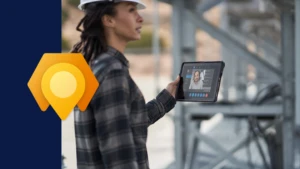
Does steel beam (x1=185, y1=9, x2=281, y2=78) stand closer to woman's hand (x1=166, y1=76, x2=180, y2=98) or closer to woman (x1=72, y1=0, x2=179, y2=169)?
woman's hand (x1=166, y1=76, x2=180, y2=98)

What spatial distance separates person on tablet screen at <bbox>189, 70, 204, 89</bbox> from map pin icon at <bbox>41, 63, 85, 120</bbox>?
612 millimetres

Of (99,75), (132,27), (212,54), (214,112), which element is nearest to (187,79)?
(132,27)

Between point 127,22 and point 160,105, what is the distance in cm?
46

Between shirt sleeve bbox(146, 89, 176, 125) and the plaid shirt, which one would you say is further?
shirt sleeve bbox(146, 89, 176, 125)

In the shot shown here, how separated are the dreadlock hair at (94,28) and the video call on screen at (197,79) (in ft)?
1.51

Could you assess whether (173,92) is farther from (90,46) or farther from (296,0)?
(296,0)

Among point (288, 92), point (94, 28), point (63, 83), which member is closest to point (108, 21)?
point (94, 28)

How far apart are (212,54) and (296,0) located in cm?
3508

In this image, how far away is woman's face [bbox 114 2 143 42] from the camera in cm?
258

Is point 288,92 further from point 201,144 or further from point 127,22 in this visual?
point 201,144

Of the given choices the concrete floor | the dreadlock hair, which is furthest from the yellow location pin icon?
the concrete floor

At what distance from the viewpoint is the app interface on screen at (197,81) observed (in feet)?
9.35

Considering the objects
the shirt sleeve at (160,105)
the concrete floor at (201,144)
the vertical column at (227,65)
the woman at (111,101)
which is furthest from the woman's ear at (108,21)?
the vertical column at (227,65)

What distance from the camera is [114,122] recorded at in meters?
2.37
